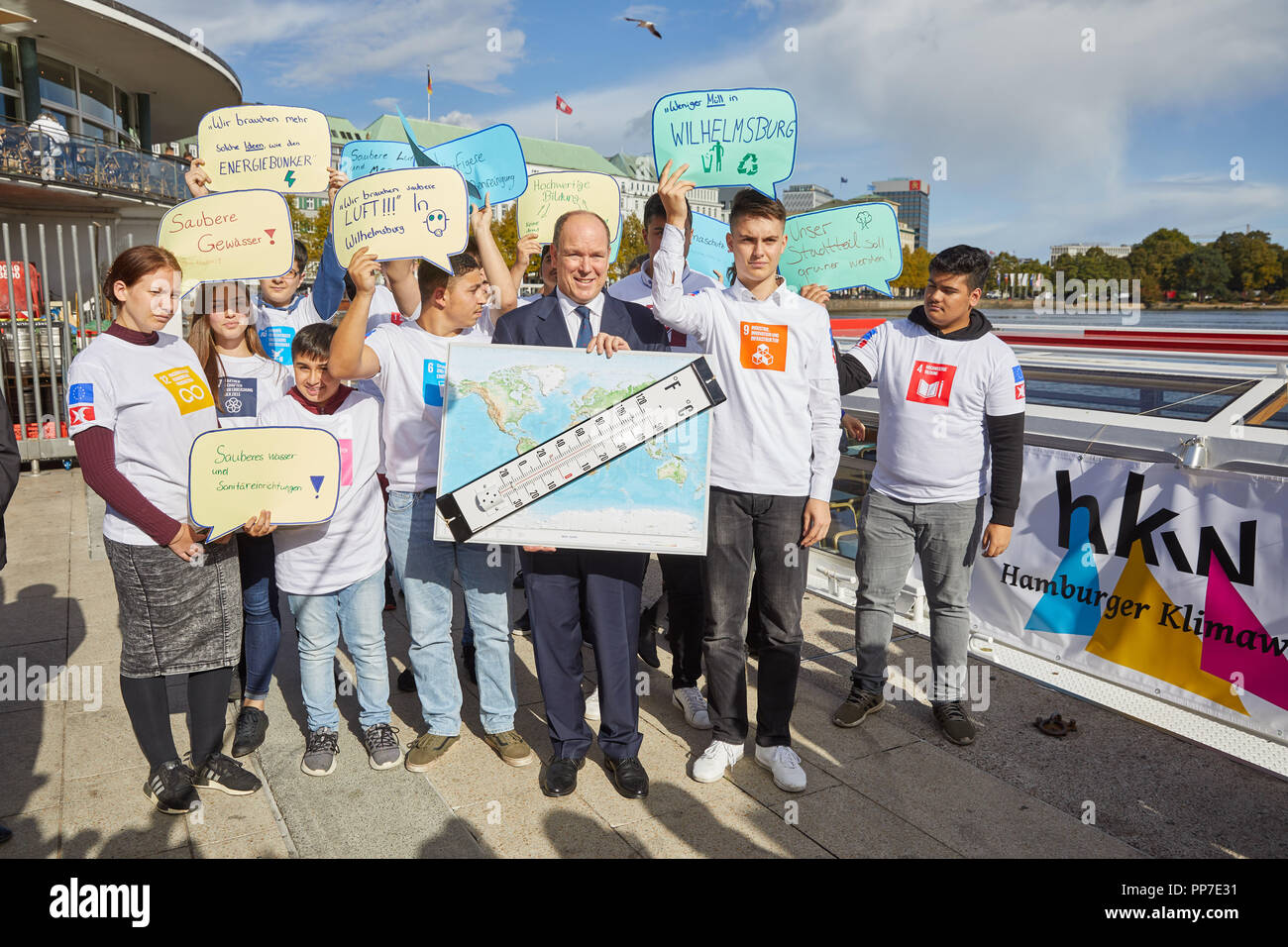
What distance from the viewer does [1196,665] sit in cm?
386

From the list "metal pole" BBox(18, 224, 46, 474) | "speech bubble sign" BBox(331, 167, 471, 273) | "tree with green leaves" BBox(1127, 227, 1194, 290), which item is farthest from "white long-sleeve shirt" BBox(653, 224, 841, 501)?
"tree with green leaves" BBox(1127, 227, 1194, 290)

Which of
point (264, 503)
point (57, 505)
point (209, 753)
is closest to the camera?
point (264, 503)

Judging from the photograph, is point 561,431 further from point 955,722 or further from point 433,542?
point 955,722

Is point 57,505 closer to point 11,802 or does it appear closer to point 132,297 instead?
point 11,802

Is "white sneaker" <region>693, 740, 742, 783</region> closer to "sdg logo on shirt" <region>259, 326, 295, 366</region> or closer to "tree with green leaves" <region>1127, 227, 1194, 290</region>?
"sdg logo on shirt" <region>259, 326, 295, 366</region>

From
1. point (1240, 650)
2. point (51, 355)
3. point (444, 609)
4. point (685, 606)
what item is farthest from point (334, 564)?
point (51, 355)

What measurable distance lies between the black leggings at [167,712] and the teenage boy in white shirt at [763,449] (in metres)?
1.91

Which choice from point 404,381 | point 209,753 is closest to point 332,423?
point 404,381

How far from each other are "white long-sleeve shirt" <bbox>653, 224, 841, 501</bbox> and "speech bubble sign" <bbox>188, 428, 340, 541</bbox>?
142 cm

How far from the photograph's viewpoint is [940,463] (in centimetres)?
384

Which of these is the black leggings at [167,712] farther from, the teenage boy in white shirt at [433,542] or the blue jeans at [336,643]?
the teenage boy in white shirt at [433,542]

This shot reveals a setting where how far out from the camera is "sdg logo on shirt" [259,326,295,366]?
4352mm

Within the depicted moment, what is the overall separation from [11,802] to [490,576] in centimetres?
199

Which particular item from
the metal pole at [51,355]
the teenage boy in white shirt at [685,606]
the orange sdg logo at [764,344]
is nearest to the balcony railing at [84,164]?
the metal pole at [51,355]
